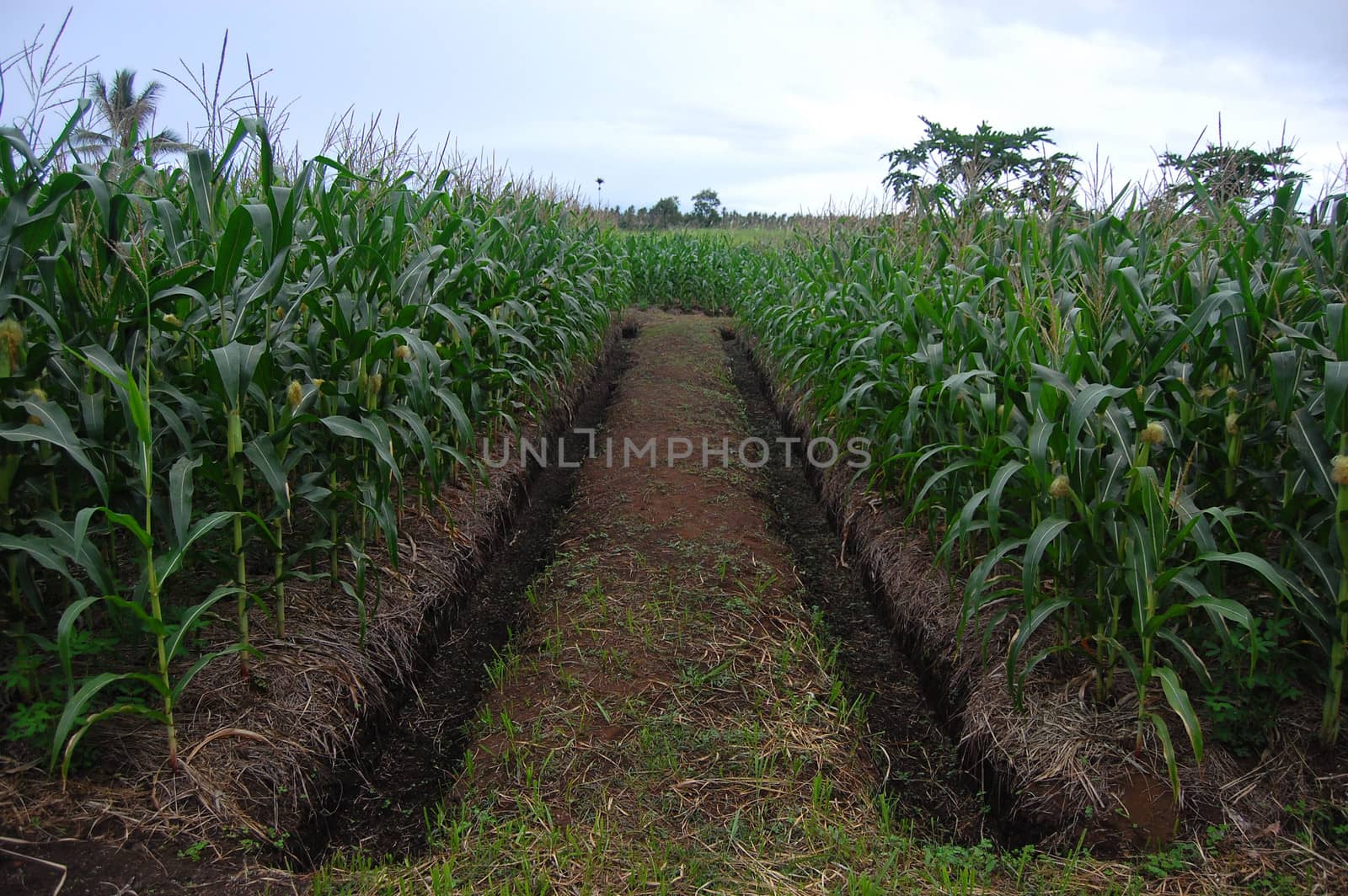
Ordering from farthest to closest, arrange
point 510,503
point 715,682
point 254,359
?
point 510,503 < point 715,682 < point 254,359

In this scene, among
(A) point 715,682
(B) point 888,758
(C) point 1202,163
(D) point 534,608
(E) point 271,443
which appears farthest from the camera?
(C) point 1202,163

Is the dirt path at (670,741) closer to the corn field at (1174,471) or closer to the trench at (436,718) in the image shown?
the trench at (436,718)

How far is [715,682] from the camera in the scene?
2844mm

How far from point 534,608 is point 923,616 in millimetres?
1649

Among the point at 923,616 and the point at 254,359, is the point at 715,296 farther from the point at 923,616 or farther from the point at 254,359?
the point at 254,359

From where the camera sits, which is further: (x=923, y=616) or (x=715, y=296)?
(x=715, y=296)

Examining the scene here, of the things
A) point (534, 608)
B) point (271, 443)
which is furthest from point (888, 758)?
point (271, 443)

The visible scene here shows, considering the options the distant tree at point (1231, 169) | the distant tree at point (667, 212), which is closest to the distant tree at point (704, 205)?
the distant tree at point (667, 212)

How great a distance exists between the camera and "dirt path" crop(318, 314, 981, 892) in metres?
1.98

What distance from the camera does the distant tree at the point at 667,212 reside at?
2571cm

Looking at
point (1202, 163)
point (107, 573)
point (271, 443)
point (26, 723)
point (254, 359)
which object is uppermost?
point (1202, 163)

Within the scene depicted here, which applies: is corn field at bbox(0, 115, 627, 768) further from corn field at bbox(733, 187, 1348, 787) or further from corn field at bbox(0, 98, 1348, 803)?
corn field at bbox(733, 187, 1348, 787)

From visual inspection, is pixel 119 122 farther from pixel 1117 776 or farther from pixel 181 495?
pixel 1117 776

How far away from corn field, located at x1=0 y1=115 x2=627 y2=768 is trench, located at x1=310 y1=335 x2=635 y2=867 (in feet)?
1.61
